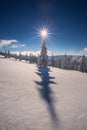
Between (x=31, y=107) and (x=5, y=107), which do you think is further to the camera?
(x=31, y=107)

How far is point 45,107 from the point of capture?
297 inches

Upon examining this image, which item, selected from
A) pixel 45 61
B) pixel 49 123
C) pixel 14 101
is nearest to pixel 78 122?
pixel 49 123

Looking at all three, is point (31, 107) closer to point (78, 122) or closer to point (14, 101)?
point (14, 101)

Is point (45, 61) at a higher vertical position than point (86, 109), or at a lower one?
higher

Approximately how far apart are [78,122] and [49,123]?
171 cm

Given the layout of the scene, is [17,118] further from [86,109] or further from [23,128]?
[86,109]

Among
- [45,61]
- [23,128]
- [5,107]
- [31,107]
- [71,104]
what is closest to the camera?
[23,128]

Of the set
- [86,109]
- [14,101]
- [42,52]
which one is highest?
[42,52]

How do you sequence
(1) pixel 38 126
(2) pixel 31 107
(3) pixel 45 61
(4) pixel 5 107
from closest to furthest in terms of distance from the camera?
(1) pixel 38 126 → (4) pixel 5 107 → (2) pixel 31 107 → (3) pixel 45 61

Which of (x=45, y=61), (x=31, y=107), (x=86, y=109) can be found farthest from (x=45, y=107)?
(x=45, y=61)

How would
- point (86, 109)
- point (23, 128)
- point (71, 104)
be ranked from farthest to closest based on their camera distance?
1. point (71, 104)
2. point (86, 109)
3. point (23, 128)

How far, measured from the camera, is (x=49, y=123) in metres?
5.80

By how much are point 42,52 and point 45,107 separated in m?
33.8

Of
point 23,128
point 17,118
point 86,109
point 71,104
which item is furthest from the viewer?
point 71,104
